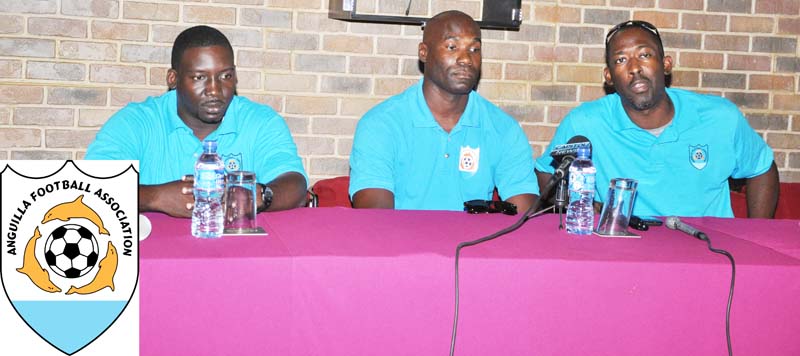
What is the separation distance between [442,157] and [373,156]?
0.97 ft

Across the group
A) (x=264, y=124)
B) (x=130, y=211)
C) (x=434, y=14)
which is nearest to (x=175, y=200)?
(x=130, y=211)

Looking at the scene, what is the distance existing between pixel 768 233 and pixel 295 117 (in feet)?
6.92

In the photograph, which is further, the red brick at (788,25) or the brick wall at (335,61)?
the red brick at (788,25)

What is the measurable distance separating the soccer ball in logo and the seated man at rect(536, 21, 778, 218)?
79.9 inches

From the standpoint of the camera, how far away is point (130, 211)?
5.48 ft

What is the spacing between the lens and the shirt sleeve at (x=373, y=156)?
9.93 feet

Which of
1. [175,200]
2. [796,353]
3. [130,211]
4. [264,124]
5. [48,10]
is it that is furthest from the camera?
[48,10]

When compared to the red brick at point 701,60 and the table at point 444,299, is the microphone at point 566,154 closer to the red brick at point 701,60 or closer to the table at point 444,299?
the table at point 444,299

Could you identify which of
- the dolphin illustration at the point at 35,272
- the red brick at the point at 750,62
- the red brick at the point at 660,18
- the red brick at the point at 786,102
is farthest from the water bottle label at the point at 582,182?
the red brick at the point at 786,102

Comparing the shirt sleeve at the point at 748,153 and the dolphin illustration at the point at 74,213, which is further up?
the shirt sleeve at the point at 748,153

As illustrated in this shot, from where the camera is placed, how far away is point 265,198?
2.32 m

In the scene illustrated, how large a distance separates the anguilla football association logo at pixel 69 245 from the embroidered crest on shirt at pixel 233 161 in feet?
3.92

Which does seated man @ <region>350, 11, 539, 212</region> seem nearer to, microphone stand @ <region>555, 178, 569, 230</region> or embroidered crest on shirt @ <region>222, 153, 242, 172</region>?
embroidered crest on shirt @ <region>222, 153, 242, 172</region>

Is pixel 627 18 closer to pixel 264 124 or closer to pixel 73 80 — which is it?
pixel 264 124
